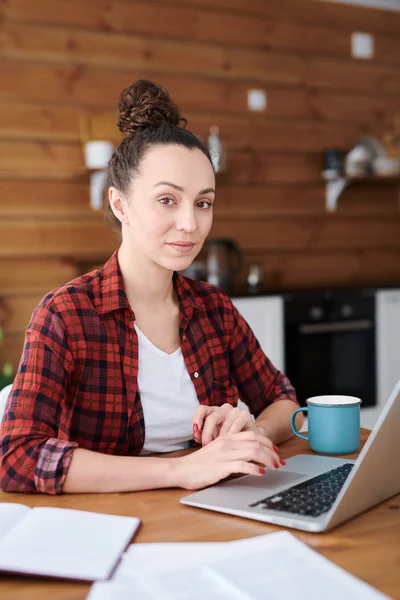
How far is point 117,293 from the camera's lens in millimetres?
1521

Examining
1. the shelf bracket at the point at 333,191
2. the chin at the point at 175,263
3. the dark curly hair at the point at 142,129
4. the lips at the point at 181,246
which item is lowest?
the chin at the point at 175,263

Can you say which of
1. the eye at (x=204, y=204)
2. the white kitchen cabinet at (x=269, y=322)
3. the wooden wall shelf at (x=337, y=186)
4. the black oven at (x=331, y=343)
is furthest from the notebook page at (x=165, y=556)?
the wooden wall shelf at (x=337, y=186)

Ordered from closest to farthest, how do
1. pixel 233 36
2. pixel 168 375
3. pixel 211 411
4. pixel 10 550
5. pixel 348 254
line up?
pixel 10 550 → pixel 211 411 → pixel 168 375 → pixel 233 36 → pixel 348 254

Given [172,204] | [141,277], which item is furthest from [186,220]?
[141,277]

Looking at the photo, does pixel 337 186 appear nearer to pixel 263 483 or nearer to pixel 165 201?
pixel 165 201

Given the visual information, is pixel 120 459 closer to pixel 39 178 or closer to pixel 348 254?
pixel 39 178

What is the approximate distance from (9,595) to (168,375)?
30.7 inches

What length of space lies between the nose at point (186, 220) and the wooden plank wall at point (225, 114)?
249cm

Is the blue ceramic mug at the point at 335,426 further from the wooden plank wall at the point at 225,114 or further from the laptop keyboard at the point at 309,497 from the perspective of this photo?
the wooden plank wall at the point at 225,114

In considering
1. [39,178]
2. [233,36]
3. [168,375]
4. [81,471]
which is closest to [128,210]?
[168,375]

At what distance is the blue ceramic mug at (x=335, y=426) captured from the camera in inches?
52.2

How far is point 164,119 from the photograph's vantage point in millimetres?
1641

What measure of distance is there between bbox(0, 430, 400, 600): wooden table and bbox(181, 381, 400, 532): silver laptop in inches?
0.6

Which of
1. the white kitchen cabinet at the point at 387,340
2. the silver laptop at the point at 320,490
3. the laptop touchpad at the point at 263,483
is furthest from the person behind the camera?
the white kitchen cabinet at the point at 387,340
